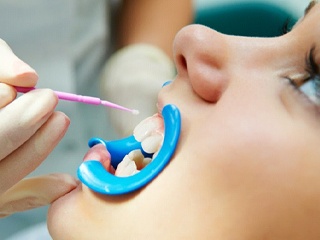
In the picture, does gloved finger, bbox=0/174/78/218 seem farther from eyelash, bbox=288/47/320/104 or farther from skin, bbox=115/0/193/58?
skin, bbox=115/0/193/58

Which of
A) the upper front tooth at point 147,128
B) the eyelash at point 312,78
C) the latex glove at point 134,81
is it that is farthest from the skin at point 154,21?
the eyelash at point 312,78

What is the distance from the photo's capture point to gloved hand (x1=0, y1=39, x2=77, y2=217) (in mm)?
619

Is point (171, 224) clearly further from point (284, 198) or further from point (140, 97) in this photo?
point (140, 97)

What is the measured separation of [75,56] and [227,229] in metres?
0.80

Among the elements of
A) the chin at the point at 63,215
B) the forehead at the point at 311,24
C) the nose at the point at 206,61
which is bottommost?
the chin at the point at 63,215

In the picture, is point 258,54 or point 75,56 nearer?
point 258,54

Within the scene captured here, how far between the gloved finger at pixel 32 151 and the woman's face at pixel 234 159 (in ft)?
0.23

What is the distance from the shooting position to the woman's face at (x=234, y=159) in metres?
0.56

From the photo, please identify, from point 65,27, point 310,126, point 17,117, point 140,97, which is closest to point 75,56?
point 65,27

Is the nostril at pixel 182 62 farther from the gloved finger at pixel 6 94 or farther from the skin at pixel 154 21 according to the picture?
the skin at pixel 154 21

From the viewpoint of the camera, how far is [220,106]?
606mm

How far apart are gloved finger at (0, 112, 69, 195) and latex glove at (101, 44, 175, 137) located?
450mm

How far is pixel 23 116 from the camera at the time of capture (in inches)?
24.2

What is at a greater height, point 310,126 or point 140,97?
point 310,126
